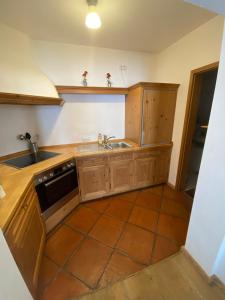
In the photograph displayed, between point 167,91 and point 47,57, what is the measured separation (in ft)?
6.50

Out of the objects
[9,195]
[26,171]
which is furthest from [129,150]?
[9,195]

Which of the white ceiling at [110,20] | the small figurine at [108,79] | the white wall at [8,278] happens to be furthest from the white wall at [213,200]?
the small figurine at [108,79]

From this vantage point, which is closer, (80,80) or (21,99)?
(21,99)

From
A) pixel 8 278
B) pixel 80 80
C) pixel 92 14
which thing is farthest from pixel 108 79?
pixel 8 278

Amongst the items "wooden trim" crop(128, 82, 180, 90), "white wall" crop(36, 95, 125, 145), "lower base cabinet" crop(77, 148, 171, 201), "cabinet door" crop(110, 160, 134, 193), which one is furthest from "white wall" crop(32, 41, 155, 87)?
"cabinet door" crop(110, 160, 134, 193)

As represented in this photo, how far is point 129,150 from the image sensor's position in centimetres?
217

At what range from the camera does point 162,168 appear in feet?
8.27

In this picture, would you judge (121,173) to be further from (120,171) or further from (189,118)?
(189,118)

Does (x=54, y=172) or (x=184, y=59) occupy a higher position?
(x=184, y=59)

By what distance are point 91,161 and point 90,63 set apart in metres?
1.69

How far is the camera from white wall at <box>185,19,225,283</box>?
91 centimetres

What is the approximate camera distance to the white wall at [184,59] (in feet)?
5.21

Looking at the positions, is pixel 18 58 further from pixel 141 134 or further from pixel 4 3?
pixel 141 134

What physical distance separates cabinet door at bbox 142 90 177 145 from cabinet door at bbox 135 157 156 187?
327 mm
